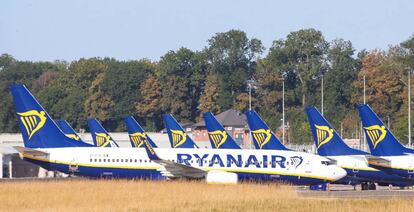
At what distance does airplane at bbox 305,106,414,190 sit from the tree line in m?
72.4

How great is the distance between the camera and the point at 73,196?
54906mm

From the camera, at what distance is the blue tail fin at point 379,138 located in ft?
226

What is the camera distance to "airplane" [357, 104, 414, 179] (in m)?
67.4

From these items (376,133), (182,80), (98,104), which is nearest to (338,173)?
(376,133)

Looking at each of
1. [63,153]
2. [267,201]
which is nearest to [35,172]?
[63,153]

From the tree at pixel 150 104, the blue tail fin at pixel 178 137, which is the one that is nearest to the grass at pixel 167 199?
the blue tail fin at pixel 178 137

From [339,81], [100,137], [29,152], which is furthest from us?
[339,81]

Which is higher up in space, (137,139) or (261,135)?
(261,135)

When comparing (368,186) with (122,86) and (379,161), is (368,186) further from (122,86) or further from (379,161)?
(122,86)

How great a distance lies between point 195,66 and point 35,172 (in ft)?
233

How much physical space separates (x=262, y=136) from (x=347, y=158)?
996 centimetres

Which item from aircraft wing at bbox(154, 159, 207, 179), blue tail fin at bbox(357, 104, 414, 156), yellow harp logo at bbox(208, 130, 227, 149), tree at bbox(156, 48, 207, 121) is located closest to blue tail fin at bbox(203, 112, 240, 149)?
yellow harp logo at bbox(208, 130, 227, 149)

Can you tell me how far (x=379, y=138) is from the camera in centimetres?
6944

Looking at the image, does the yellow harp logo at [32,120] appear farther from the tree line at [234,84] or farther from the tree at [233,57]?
the tree at [233,57]
